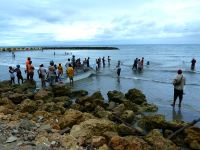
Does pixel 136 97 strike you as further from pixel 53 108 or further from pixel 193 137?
pixel 193 137

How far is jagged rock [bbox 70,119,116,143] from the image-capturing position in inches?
372

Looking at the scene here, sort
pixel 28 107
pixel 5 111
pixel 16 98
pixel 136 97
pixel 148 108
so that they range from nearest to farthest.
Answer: pixel 5 111
pixel 28 107
pixel 148 108
pixel 16 98
pixel 136 97

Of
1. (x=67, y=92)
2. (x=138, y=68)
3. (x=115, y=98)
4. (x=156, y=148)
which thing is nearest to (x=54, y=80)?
(x=67, y=92)

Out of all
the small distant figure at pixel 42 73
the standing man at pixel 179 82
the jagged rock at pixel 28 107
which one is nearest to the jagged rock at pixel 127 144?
the jagged rock at pixel 28 107

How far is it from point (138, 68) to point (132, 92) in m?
22.2

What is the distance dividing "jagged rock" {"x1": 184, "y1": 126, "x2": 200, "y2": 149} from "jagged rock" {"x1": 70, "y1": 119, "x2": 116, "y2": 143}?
250 centimetres

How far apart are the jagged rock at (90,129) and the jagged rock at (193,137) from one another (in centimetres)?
250

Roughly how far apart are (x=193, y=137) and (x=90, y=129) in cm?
348

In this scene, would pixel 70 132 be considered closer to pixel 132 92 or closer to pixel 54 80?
pixel 132 92

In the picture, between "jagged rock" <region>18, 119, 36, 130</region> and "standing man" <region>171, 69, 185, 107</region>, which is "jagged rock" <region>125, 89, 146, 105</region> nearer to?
"standing man" <region>171, 69, 185, 107</region>

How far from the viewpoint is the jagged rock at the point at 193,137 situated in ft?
32.9

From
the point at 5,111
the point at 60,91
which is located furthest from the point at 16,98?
the point at 5,111

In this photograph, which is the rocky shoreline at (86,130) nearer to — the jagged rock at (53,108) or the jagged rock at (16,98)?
the jagged rock at (53,108)

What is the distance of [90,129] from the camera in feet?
32.1
